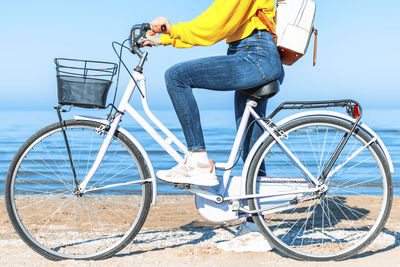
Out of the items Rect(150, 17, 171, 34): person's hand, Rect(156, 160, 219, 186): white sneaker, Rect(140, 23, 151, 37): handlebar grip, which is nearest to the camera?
Rect(150, 17, 171, 34): person's hand

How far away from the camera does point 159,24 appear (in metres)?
3.30

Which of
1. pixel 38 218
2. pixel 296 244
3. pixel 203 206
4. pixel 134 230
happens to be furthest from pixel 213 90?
pixel 38 218

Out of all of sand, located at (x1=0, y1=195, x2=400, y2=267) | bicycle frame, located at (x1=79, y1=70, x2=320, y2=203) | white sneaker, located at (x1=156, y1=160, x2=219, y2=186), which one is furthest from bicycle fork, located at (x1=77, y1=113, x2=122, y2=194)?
sand, located at (x1=0, y1=195, x2=400, y2=267)

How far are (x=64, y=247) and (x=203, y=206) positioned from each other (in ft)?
3.83

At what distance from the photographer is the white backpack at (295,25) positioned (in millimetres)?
3543

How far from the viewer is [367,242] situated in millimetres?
3641

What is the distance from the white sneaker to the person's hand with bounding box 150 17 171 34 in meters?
0.91

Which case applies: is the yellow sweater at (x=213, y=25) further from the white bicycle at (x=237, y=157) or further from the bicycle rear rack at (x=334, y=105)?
the bicycle rear rack at (x=334, y=105)

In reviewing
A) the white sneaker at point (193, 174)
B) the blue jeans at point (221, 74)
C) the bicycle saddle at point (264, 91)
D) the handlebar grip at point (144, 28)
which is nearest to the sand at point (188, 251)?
the white sneaker at point (193, 174)

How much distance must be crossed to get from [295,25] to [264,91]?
1.62 ft

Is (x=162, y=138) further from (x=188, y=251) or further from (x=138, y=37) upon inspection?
(x=188, y=251)

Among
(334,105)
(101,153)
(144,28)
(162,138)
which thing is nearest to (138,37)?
(144,28)

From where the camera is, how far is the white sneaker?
3.53 meters

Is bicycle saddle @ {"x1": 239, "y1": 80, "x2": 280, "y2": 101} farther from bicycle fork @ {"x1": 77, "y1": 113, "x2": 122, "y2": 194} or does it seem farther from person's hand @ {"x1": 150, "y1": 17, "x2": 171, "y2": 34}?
bicycle fork @ {"x1": 77, "y1": 113, "x2": 122, "y2": 194}
